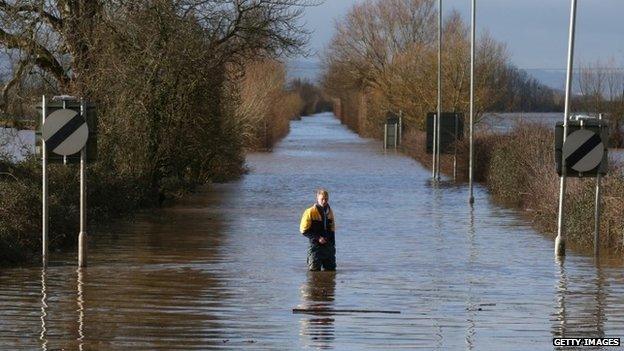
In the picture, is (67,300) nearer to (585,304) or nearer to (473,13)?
(585,304)

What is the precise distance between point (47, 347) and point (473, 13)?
27279 mm

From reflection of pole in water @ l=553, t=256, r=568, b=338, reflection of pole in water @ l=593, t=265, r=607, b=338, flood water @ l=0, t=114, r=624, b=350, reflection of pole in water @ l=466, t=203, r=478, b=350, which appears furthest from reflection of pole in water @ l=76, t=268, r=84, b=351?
reflection of pole in water @ l=593, t=265, r=607, b=338

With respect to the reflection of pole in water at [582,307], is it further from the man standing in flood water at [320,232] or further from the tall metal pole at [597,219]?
the man standing in flood water at [320,232]

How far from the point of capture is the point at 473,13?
37719 millimetres

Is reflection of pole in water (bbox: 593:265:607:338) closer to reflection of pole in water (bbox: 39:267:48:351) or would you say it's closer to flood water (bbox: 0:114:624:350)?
flood water (bbox: 0:114:624:350)

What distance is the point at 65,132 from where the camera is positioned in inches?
720

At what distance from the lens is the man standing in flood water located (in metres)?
19.0

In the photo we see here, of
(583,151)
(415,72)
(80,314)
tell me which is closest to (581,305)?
(583,151)

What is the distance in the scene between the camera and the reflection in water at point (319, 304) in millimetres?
13062

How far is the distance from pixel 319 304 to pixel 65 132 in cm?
482

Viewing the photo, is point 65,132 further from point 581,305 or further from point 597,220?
point 597,220
